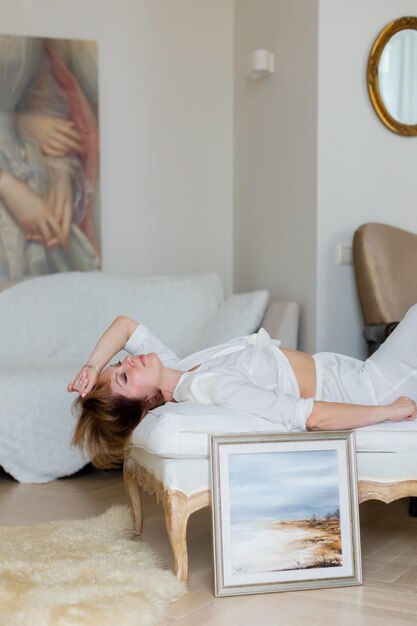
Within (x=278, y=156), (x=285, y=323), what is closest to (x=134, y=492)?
(x=285, y=323)

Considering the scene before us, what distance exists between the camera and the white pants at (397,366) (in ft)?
9.12

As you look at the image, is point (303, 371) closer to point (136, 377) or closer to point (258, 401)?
point (258, 401)

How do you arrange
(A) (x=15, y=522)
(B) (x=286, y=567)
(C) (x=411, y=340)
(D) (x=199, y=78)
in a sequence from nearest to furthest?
(B) (x=286, y=567)
(C) (x=411, y=340)
(A) (x=15, y=522)
(D) (x=199, y=78)

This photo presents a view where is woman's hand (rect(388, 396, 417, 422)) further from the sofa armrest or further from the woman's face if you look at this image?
the sofa armrest

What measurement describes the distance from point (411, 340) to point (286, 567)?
88 centimetres

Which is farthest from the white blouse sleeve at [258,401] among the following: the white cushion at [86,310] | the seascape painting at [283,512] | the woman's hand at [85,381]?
the white cushion at [86,310]

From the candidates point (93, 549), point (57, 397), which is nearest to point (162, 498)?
point (93, 549)

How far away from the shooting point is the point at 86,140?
505 cm

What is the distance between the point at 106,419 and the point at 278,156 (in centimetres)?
228

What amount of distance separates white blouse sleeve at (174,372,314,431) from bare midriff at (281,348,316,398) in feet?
0.76

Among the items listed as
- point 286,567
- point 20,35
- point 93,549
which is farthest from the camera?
point 20,35

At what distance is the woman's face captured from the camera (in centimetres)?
269

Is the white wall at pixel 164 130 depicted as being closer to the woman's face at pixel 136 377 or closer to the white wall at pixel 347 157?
the white wall at pixel 347 157

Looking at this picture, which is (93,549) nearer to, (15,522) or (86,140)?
(15,522)
